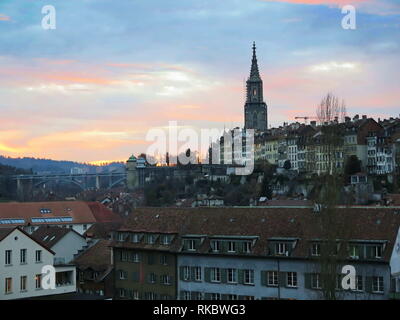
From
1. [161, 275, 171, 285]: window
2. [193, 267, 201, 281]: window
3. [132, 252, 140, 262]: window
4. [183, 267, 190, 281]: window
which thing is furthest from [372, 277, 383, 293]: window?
[132, 252, 140, 262]: window

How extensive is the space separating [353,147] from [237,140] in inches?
1482

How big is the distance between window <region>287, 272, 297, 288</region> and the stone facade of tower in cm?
11828

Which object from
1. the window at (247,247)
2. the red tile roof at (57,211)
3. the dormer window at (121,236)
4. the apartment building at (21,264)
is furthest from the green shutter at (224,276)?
the red tile roof at (57,211)

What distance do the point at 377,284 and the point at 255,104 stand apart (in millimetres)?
123869

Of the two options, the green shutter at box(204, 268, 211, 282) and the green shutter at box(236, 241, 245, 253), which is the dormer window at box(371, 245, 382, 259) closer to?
the green shutter at box(236, 241, 245, 253)

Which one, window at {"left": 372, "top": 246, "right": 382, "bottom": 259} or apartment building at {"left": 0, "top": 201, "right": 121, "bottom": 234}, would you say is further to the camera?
apartment building at {"left": 0, "top": 201, "right": 121, "bottom": 234}

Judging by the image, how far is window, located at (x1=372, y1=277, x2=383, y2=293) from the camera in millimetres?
26500

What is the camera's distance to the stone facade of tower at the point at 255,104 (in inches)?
5817

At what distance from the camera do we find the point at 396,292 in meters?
26.2

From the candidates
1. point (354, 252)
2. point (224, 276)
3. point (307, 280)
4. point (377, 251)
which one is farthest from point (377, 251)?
point (224, 276)

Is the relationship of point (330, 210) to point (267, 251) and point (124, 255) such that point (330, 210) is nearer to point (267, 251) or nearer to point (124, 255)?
point (267, 251)

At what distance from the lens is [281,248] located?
30.0 metres
